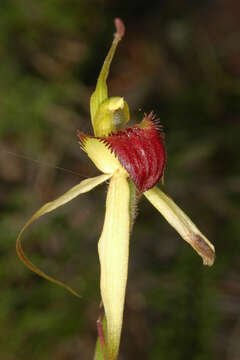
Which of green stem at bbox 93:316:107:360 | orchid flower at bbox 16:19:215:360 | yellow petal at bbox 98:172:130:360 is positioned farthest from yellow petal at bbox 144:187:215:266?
green stem at bbox 93:316:107:360

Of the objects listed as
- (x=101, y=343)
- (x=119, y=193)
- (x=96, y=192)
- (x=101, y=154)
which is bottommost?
(x=101, y=343)

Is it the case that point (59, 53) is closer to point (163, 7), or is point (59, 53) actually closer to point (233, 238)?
point (163, 7)

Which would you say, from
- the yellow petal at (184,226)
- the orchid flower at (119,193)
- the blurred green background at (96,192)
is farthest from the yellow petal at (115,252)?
the blurred green background at (96,192)

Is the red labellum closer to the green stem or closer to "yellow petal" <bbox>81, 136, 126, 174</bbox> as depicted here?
"yellow petal" <bbox>81, 136, 126, 174</bbox>

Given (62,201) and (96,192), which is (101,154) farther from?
(96,192)

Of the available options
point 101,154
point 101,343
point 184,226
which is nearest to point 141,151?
point 101,154

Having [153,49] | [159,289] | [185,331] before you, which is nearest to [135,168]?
[185,331]

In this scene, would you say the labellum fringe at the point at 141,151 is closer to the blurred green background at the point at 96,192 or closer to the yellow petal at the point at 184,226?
the yellow petal at the point at 184,226

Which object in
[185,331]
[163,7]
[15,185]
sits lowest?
[185,331]
